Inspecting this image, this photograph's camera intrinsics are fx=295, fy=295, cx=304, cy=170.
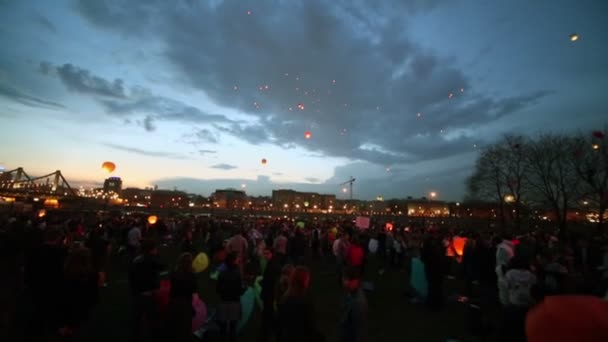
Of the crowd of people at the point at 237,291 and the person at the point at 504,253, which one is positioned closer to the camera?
the crowd of people at the point at 237,291

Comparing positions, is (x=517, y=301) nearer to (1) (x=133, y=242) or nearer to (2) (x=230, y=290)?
(2) (x=230, y=290)

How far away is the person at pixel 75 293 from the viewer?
3.83 meters

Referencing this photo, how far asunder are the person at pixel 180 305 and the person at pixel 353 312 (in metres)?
2.12

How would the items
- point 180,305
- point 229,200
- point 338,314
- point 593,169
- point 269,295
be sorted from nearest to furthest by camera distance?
1. point 180,305
2. point 269,295
3. point 338,314
4. point 593,169
5. point 229,200

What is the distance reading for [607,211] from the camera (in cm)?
2447

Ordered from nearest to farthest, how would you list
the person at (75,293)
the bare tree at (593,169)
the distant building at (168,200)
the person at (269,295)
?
the person at (75,293), the person at (269,295), the bare tree at (593,169), the distant building at (168,200)

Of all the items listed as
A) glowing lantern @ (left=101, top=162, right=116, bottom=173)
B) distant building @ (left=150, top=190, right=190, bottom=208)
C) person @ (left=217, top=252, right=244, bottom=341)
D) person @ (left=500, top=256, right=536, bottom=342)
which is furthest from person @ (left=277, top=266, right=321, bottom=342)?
distant building @ (left=150, top=190, right=190, bottom=208)

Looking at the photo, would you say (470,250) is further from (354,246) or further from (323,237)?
→ (323,237)

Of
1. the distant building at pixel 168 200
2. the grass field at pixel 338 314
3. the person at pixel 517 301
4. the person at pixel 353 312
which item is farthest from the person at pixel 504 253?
the distant building at pixel 168 200

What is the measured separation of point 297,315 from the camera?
3441 millimetres

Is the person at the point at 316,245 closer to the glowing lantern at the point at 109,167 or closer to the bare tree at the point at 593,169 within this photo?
the bare tree at the point at 593,169

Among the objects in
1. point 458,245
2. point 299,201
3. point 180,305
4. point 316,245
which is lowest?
point 316,245

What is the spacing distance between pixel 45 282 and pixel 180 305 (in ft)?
6.91

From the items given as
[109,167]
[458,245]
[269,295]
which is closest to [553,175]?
[458,245]
